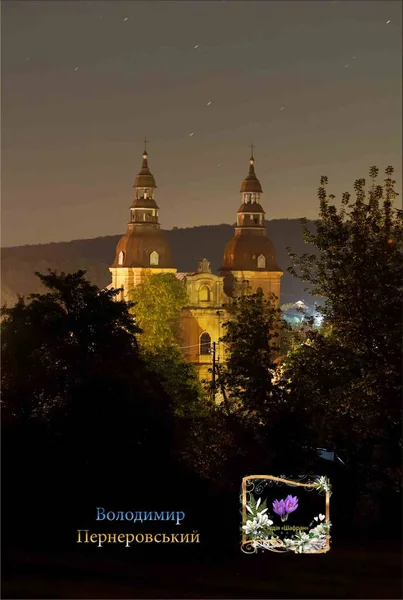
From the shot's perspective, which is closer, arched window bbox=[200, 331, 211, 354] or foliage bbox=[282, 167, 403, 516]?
foliage bbox=[282, 167, 403, 516]

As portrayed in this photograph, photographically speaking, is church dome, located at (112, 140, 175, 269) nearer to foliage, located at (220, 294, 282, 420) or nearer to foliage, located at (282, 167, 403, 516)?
foliage, located at (220, 294, 282, 420)

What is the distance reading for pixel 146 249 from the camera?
114 m

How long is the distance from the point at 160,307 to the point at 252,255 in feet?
64.3

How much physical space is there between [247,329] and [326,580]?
15543mm

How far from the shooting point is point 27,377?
1185 inches

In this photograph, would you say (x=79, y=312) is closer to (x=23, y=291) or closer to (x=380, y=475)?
(x=380, y=475)

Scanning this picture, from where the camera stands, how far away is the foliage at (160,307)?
95.7 metres

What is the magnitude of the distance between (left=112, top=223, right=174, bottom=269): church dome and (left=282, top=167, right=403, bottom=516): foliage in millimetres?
87787

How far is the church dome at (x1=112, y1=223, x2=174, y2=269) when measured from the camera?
376 feet

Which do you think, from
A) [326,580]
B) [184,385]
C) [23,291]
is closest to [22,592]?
[326,580]

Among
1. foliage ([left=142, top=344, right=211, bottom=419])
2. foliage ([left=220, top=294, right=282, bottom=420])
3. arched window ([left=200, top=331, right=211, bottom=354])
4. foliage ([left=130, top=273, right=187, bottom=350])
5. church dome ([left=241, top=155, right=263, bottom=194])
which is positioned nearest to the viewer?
foliage ([left=220, top=294, right=282, bottom=420])

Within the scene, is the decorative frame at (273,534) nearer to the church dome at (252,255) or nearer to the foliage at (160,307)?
the foliage at (160,307)

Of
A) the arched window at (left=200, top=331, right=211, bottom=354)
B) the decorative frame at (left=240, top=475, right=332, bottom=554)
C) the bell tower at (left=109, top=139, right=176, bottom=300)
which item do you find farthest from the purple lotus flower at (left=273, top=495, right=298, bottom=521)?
the bell tower at (left=109, top=139, right=176, bottom=300)

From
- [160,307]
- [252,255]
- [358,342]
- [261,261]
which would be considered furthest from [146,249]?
[358,342]
